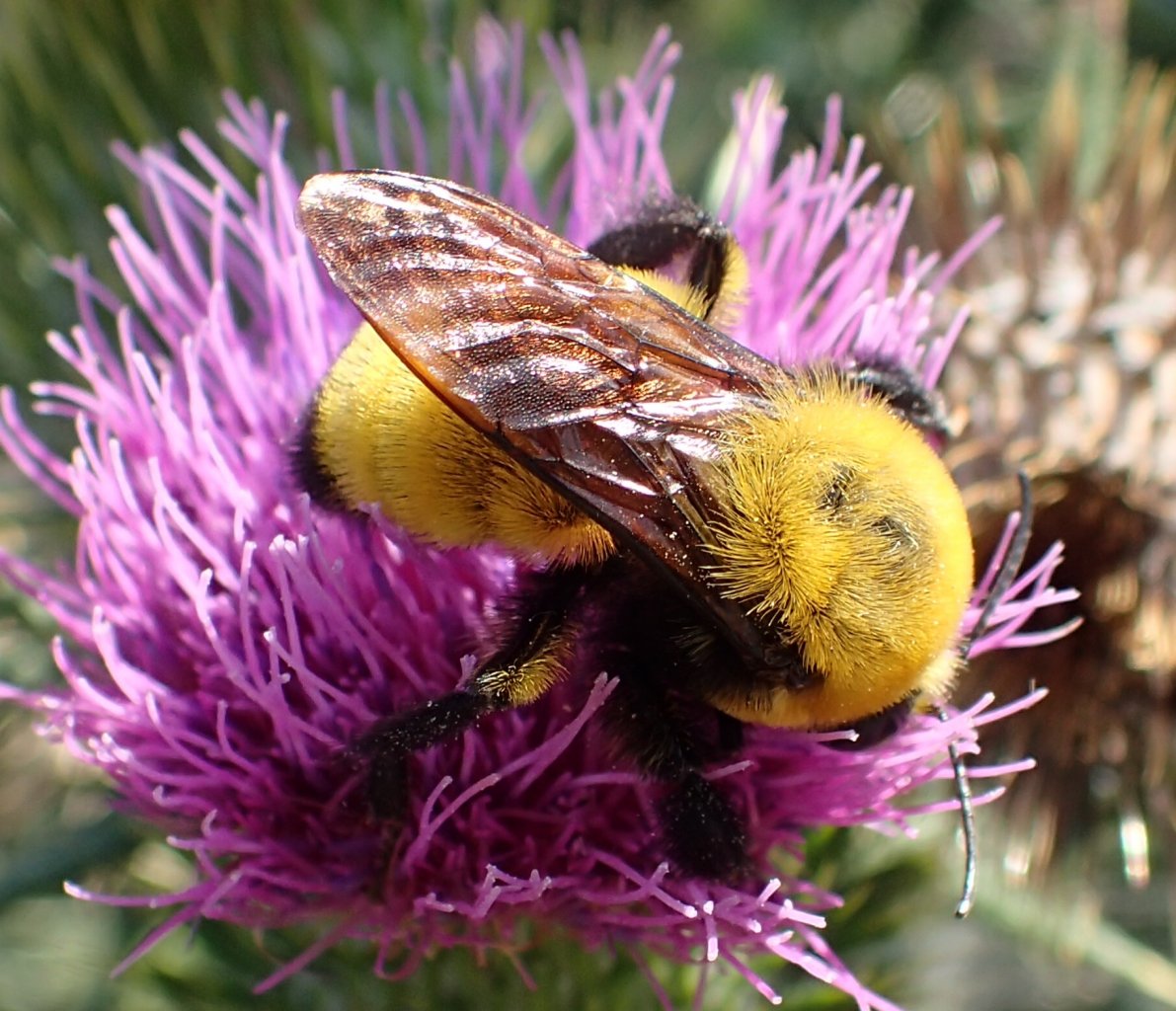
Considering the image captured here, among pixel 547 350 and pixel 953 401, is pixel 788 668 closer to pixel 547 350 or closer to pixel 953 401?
pixel 547 350

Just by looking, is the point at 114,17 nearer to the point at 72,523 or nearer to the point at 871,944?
the point at 72,523

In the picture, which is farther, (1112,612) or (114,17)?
(114,17)

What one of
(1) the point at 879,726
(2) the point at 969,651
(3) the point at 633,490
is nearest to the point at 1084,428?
(2) the point at 969,651

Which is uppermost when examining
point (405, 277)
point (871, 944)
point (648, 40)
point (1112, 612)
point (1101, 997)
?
point (648, 40)

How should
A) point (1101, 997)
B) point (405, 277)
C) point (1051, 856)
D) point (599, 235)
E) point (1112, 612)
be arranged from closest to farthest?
point (405, 277) → point (599, 235) → point (1112, 612) → point (1051, 856) → point (1101, 997)

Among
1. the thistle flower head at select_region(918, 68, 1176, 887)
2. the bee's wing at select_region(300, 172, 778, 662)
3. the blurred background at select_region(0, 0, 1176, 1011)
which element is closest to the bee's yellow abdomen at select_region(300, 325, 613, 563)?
the bee's wing at select_region(300, 172, 778, 662)

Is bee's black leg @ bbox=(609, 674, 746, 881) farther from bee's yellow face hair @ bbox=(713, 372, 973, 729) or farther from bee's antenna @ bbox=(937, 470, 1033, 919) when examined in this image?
bee's antenna @ bbox=(937, 470, 1033, 919)

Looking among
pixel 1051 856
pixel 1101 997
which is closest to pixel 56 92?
pixel 1051 856
